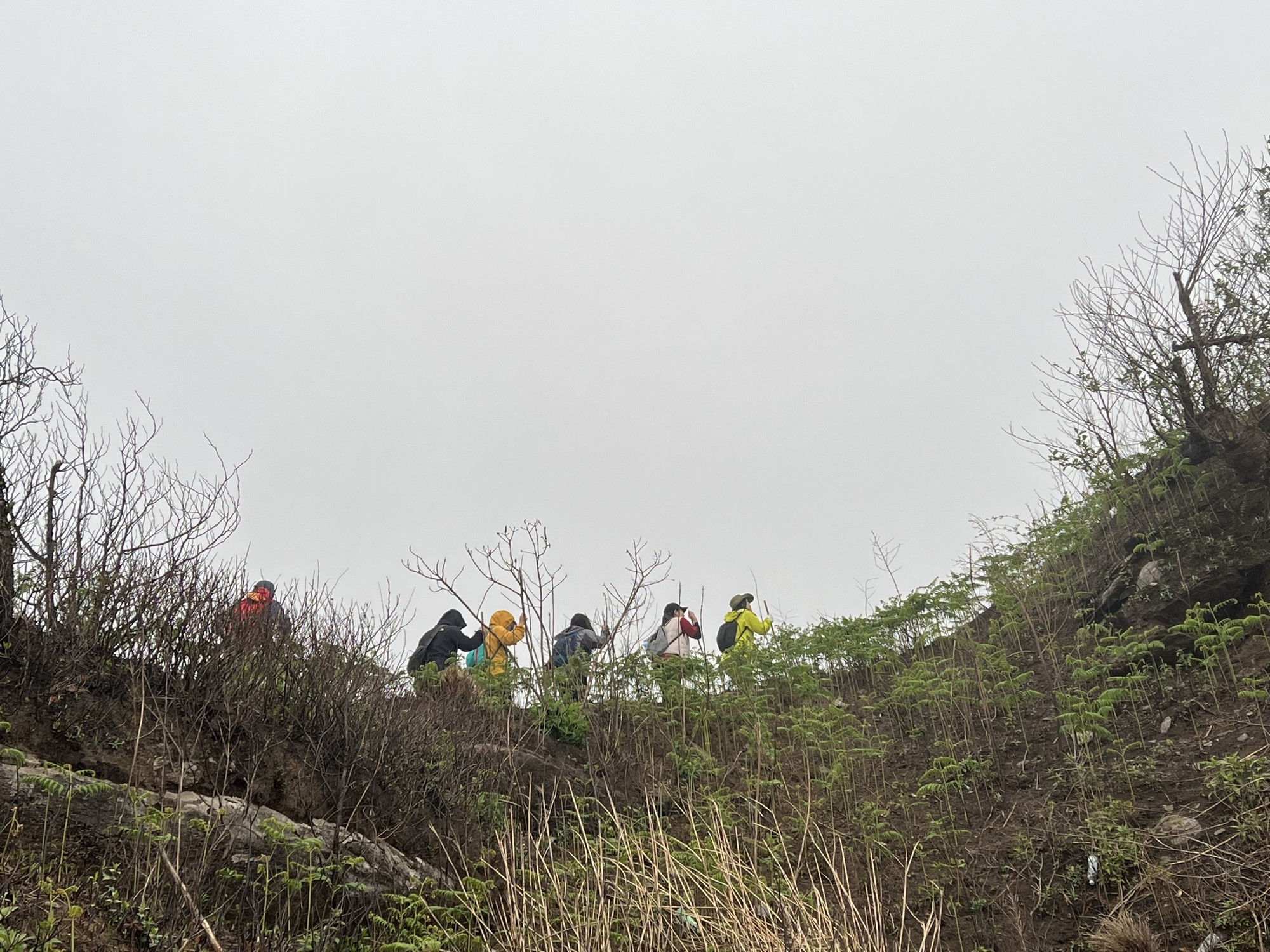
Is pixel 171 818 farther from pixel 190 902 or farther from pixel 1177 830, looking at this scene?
pixel 1177 830

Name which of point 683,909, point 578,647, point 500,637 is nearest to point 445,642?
point 500,637

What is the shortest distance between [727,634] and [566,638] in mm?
3127

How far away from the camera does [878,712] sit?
1029 centimetres

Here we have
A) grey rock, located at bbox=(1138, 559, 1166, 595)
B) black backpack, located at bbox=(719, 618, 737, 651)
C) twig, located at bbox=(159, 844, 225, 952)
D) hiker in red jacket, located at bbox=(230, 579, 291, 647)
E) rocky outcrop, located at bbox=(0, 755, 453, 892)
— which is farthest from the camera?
black backpack, located at bbox=(719, 618, 737, 651)

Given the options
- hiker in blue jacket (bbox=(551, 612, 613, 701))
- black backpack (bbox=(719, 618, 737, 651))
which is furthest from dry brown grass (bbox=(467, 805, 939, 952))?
black backpack (bbox=(719, 618, 737, 651))

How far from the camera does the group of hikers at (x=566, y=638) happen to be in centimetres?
955

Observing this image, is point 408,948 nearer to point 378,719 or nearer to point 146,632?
point 378,719

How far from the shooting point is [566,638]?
10.8 meters

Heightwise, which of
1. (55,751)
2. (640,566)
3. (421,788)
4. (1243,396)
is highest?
(1243,396)

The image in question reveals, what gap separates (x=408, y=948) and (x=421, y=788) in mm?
1796

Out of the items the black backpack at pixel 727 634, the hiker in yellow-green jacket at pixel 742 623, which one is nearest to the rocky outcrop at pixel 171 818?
the hiker in yellow-green jacket at pixel 742 623

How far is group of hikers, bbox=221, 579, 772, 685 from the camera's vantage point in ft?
30.8

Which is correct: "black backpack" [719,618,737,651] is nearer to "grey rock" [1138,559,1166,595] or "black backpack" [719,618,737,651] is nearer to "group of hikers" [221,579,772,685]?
"group of hikers" [221,579,772,685]

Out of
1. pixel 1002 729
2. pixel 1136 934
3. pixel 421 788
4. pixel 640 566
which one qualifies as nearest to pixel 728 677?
pixel 640 566
